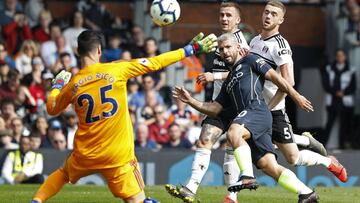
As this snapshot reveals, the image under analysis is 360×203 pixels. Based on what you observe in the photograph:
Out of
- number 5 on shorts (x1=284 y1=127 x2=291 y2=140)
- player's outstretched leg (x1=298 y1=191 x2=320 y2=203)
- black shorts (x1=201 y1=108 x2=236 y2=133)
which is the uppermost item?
black shorts (x1=201 y1=108 x2=236 y2=133)

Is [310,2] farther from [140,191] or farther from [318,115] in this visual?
[140,191]

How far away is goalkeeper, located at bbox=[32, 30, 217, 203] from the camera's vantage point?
475 inches

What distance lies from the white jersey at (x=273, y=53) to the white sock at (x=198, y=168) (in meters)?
1.07

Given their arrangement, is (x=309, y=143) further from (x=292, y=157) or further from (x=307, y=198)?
(x=307, y=198)

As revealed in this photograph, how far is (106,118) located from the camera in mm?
12062

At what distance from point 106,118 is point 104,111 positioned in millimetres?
77

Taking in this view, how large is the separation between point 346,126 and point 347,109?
534mm

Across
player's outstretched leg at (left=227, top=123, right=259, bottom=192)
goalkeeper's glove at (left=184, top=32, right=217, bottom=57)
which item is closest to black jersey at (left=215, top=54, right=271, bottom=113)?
player's outstretched leg at (left=227, top=123, right=259, bottom=192)

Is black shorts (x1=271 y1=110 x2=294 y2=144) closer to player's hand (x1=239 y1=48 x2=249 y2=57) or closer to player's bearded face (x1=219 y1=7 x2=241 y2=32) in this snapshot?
player's hand (x1=239 y1=48 x2=249 y2=57)

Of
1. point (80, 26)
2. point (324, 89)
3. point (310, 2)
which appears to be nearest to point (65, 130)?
point (80, 26)

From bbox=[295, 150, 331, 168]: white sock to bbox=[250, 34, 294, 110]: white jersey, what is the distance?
0.97m

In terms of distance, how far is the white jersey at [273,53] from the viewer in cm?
1430

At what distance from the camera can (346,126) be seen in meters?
Result: 26.2

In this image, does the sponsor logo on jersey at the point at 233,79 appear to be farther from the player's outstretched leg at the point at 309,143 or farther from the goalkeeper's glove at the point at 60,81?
the player's outstretched leg at the point at 309,143
